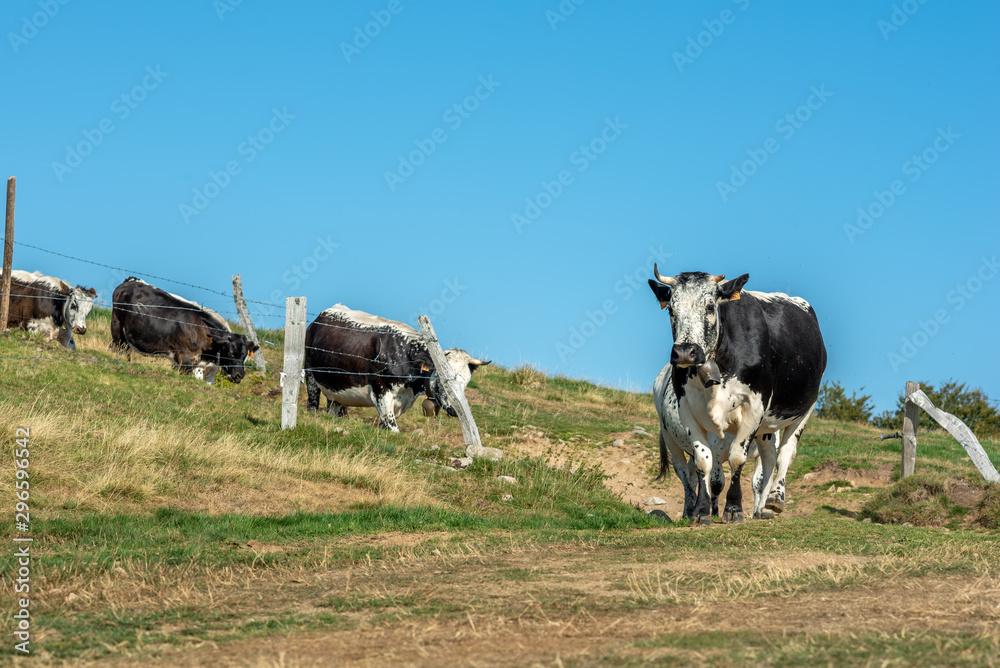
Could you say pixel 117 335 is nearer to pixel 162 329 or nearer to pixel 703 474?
pixel 162 329

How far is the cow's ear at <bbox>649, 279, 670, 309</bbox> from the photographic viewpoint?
9562 mm

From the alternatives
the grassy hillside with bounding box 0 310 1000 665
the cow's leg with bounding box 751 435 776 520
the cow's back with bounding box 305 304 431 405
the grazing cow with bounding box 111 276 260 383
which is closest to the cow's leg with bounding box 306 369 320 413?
the cow's back with bounding box 305 304 431 405

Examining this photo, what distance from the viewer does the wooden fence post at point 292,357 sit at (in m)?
13.0

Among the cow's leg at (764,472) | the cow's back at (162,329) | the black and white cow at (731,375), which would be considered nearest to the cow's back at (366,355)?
the cow's back at (162,329)

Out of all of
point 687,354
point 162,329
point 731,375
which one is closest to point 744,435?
point 731,375

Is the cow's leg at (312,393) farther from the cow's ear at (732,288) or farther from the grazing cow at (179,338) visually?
the cow's ear at (732,288)

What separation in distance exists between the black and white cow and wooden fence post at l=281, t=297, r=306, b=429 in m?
5.12

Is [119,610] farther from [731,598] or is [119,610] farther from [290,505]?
[290,505]

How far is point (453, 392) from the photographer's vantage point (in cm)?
1445

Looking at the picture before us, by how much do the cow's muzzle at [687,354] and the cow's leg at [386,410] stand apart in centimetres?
765

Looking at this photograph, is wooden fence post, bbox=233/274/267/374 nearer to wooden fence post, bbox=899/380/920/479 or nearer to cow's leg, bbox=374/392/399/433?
cow's leg, bbox=374/392/399/433

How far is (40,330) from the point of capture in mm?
22250

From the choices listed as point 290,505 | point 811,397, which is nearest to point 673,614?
point 290,505

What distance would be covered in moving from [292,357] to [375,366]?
3175 millimetres
